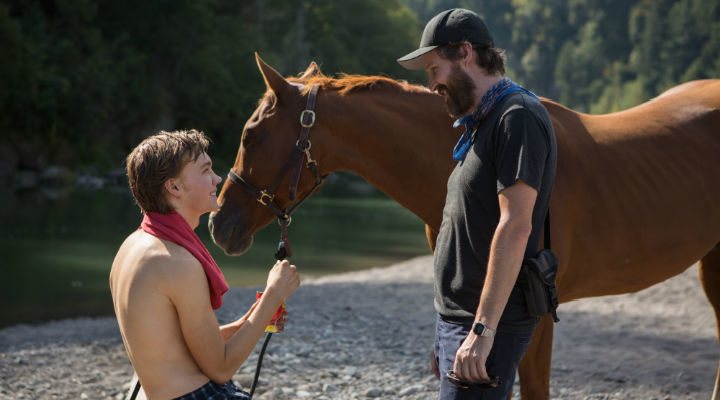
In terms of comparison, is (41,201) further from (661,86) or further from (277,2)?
(661,86)

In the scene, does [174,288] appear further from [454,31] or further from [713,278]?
[713,278]

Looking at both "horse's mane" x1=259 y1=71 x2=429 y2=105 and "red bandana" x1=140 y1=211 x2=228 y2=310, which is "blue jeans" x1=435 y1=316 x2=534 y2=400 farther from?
"horse's mane" x1=259 y1=71 x2=429 y2=105

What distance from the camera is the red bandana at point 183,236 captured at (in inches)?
96.8

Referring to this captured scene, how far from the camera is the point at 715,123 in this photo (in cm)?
457

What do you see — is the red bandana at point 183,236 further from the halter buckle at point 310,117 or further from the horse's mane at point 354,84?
the horse's mane at point 354,84

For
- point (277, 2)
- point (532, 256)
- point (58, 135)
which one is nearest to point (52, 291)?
point (532, 256)

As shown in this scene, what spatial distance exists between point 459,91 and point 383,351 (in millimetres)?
5264

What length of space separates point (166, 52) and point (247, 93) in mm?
5710

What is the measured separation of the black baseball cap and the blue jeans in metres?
0.96

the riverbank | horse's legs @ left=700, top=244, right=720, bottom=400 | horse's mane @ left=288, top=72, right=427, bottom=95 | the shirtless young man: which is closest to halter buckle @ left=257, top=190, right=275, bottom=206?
horse's mane @ left=288, top=72, right=427, bottom=95

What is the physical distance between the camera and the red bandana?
96.8 inches

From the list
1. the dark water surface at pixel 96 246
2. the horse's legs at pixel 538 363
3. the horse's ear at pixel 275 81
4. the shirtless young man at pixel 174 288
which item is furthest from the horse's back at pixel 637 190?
the dark water surface at pixel 96 246

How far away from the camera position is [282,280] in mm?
2717

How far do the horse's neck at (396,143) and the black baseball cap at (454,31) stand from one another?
4.48 feet
